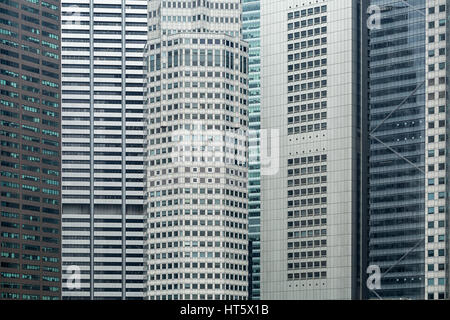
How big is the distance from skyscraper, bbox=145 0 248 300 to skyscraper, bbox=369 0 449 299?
2.42 meters

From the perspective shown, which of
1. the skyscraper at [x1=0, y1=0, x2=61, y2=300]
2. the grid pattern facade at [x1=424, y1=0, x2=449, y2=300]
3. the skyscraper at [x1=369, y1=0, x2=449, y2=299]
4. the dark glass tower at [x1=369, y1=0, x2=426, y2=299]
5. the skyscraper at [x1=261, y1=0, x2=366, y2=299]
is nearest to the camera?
the skyscraper at [x1=0, y1=0, x2=61, y2=300]

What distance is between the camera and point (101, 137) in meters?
6.44

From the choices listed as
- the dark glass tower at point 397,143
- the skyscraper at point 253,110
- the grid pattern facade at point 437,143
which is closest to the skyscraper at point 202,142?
the skyscraper at point 253,110

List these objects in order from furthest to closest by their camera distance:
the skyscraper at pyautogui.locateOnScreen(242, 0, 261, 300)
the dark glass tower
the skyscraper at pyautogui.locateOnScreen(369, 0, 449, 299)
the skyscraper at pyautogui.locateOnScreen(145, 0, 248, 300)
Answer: the skyscraper at pyautogui.locateOnScreen(369, 0, 449, 299) < the dark glass tower < the skyscraper at pyautogui.locateOnScreen(145, 0, 248, 300) < the skyscraper at pyautogui.locateOnScreen(242, 0, 261, 300)

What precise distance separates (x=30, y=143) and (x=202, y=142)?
5.76 metres

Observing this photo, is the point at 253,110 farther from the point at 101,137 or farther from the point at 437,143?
the point at 437,143

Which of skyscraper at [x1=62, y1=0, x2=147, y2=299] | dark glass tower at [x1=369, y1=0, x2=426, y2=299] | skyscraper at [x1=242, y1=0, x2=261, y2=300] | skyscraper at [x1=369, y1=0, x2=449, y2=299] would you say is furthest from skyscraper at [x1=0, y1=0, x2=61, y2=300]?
skyscraper at [x1=369, y1=0, x2=449, y2=299]

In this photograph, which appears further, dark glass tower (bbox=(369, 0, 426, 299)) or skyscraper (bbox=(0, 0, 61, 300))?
dark glass tower (bbox=(369, 0, 426, 299))

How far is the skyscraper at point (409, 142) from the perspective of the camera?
12555mm

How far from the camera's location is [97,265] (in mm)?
6883

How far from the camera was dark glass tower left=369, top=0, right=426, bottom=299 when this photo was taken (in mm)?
12398

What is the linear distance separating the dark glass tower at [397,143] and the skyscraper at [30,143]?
6255 millimetres

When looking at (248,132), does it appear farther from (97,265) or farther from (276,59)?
(97,265)

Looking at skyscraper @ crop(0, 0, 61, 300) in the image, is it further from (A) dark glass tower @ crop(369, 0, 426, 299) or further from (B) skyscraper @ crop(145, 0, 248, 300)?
(A) dark glass tower @ crop(369, 0, 426, 299)
